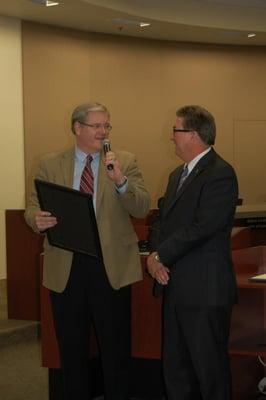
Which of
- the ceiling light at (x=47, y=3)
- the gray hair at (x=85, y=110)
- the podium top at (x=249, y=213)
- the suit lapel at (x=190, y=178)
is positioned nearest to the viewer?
the suit lapel at (x=190, y=178)

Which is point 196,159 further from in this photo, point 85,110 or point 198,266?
point 85,110

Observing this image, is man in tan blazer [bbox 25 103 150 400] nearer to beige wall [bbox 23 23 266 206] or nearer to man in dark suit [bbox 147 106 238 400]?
man in dark suit [bbox 147 106 238 400]

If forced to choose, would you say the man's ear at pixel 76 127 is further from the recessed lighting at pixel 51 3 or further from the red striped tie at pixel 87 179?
the recessed lighting at pixel 51 3

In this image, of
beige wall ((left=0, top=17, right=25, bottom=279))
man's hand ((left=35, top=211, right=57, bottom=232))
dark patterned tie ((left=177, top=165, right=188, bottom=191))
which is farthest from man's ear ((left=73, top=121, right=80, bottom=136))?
beige wall ((left=0, top=17, right=25, bottom=279))

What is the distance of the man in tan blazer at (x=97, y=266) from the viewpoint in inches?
128

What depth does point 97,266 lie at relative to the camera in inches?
127

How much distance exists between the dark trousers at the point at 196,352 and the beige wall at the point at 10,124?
5428 mm

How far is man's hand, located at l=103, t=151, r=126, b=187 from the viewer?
9.87 feet

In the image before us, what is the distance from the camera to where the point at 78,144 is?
3.37 metres

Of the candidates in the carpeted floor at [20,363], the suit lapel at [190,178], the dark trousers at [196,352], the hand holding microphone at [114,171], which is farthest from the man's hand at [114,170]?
the carpeted floor at [20,363]

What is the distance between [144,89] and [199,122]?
273 inches

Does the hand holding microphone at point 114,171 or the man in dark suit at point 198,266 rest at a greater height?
the hand holding microphone at point 114,171

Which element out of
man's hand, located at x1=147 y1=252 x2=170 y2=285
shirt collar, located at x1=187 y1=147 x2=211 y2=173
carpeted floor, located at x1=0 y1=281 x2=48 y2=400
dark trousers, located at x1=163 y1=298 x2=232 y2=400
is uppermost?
shirt collar, located at x1=187 y1=147 x2=211 y2=173

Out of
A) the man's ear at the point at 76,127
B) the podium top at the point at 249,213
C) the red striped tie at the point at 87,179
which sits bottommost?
the podium top at the point at 249,213
